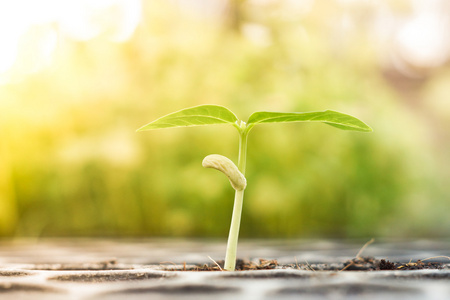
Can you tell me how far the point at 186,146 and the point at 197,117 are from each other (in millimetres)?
910

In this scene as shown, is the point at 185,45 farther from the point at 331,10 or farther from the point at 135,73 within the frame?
the point at 331,10

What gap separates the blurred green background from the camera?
123 centimetres

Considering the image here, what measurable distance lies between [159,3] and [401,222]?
3.87ft

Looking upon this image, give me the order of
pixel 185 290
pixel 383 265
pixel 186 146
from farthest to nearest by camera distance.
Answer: pixel 186 146, pixel 383 265, pixel 185 290

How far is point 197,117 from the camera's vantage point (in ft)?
1.26

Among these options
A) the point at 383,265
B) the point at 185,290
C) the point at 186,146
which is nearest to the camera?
the point at 185,290

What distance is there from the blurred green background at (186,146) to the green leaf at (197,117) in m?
0.81

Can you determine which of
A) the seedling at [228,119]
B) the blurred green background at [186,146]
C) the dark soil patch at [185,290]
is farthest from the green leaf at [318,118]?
the blurred green background at [186,146]

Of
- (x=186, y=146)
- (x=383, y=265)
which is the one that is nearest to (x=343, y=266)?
(x=383, y=265)

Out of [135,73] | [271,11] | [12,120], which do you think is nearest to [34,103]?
[12,120]

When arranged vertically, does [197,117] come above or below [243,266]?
above

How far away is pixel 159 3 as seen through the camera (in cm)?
141

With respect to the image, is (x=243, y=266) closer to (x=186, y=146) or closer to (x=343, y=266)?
(x=343, y=266)

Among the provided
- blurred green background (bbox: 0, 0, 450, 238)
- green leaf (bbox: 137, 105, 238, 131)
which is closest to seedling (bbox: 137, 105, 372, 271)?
green leaf (bbox: 137, 105, 238, 131)
